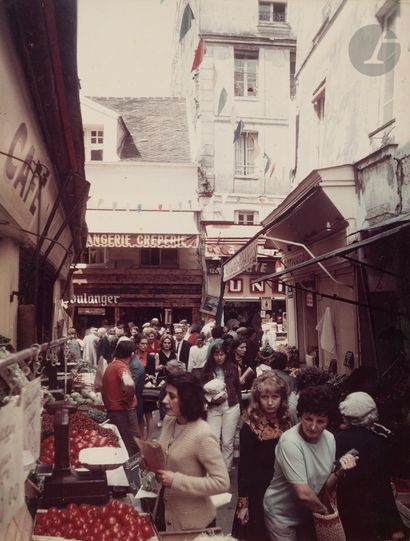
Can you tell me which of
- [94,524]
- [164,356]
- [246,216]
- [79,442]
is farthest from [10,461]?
[246,216]

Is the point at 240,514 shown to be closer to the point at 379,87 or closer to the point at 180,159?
the point at 379,87

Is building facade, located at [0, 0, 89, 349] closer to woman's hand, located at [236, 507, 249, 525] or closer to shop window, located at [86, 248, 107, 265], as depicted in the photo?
woman's hand, located at [236, 507, 249, 525]

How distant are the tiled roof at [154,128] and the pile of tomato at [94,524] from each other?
71.7 ft

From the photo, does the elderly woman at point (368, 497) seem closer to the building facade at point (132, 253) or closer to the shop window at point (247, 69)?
the building facade at point (132, 253)

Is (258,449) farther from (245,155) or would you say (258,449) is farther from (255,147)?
(245,155)

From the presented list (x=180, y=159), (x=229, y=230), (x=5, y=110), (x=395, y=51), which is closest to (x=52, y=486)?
(x=5, y=110)

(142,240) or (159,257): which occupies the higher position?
(142,240)

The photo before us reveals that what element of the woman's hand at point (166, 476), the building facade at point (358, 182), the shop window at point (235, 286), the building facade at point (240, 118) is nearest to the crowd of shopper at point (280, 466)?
the woman's hand at point (166, 476)

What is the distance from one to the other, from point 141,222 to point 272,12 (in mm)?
9645

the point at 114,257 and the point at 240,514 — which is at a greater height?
the point at 114,257

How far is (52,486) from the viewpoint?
13.6 feet

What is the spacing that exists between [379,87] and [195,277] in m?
15.8

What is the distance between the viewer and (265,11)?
2241 centimetres

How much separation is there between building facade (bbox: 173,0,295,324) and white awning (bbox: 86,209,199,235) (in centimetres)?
82
